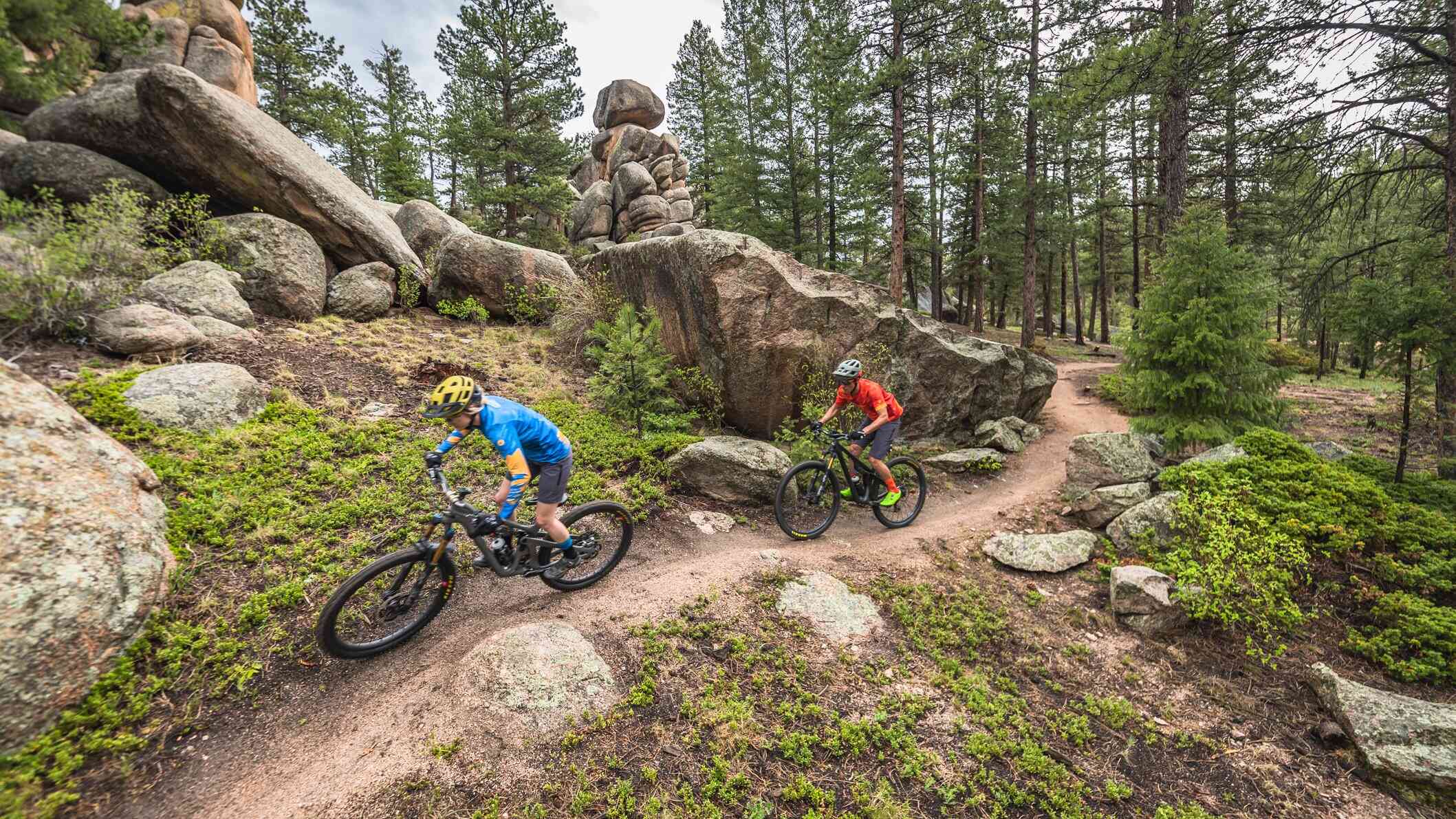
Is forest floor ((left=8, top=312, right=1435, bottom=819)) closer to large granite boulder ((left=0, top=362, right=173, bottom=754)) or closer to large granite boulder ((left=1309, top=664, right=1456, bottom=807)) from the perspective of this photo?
large granite boulder ((left=1309, top=664, right=1456, bottom=807))

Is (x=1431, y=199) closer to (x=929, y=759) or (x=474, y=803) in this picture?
(x=929, y=759)

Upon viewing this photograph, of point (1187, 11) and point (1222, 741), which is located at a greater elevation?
point (1187, 11)

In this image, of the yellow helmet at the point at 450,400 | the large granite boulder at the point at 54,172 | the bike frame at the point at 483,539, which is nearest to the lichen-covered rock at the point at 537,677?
the bike frame at the point at 483,539

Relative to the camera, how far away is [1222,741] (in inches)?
164

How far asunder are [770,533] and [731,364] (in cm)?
401

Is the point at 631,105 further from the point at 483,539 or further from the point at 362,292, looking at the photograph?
the point at 483,539

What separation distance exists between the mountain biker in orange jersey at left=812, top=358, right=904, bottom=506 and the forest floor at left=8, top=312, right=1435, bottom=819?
152 cm

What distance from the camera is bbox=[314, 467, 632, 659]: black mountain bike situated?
4027 millimetres

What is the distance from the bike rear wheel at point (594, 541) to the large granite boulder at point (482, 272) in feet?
33.5

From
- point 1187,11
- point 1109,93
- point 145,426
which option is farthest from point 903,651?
point 1187,11

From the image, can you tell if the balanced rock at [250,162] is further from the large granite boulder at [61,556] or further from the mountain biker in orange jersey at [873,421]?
the mountain biker in orange jersey at [873,421]

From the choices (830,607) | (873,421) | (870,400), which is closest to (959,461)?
(873,421)

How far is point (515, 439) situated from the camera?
4.52 m

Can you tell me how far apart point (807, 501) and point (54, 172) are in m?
15.8
